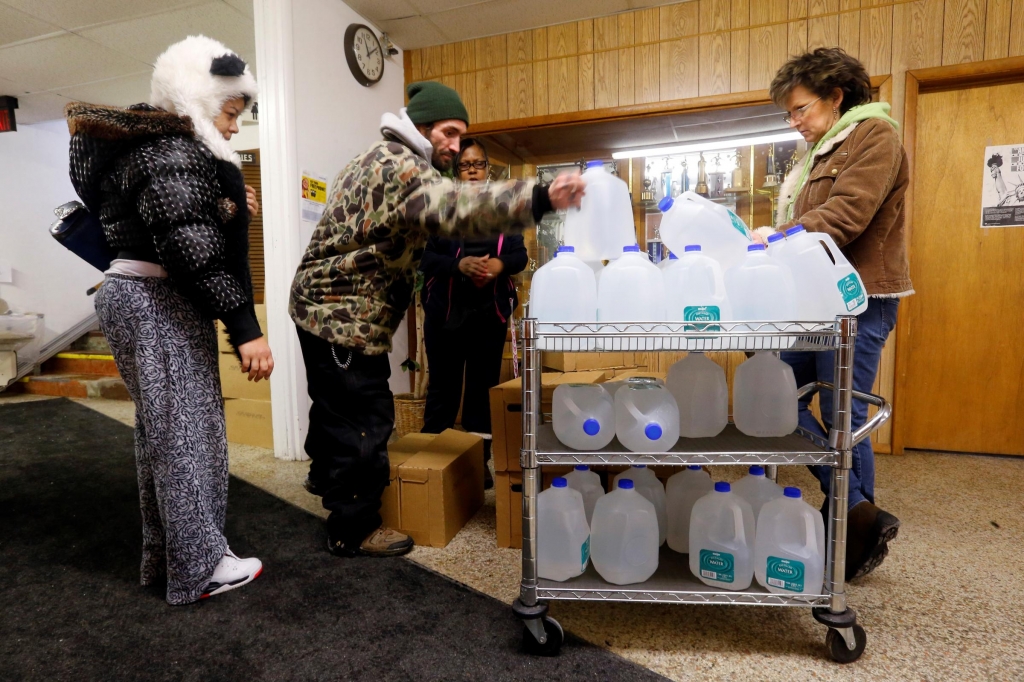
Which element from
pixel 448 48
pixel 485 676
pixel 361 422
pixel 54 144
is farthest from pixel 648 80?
pixel 54 144

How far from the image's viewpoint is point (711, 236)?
1.34m

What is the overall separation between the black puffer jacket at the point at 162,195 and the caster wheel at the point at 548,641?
996 mm

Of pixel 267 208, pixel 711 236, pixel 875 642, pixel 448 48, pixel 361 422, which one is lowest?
pixel 875 642

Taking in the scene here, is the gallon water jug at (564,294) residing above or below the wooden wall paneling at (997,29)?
below

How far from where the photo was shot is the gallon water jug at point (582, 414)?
134 centimetres

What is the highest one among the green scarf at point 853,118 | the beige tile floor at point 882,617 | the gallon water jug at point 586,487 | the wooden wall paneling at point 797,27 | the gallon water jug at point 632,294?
the wooden wall paneling at point 797,27

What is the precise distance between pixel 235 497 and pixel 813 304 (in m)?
2.15

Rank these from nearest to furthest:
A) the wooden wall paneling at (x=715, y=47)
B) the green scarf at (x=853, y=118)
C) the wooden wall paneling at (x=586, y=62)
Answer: the green scarf at (x=853, y=118), the wooden wall paneling at (x=715, y=47), the wooden wall paneling at (x=586, y=62)

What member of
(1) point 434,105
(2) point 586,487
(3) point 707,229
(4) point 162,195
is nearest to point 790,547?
(2) point 586,487

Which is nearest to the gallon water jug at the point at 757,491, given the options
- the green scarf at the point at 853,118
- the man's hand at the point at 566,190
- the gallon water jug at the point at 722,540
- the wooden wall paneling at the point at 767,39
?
the gallon water jug at the point at 722,540

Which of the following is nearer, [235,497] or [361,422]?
[361,422]

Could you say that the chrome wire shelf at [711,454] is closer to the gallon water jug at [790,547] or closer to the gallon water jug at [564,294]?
the gallon water jug at [790,547]

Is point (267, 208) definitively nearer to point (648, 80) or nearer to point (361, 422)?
point (361, 422)

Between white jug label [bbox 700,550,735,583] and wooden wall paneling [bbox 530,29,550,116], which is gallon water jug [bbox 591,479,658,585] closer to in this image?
white jug label [bbox 700,550,735,583]
